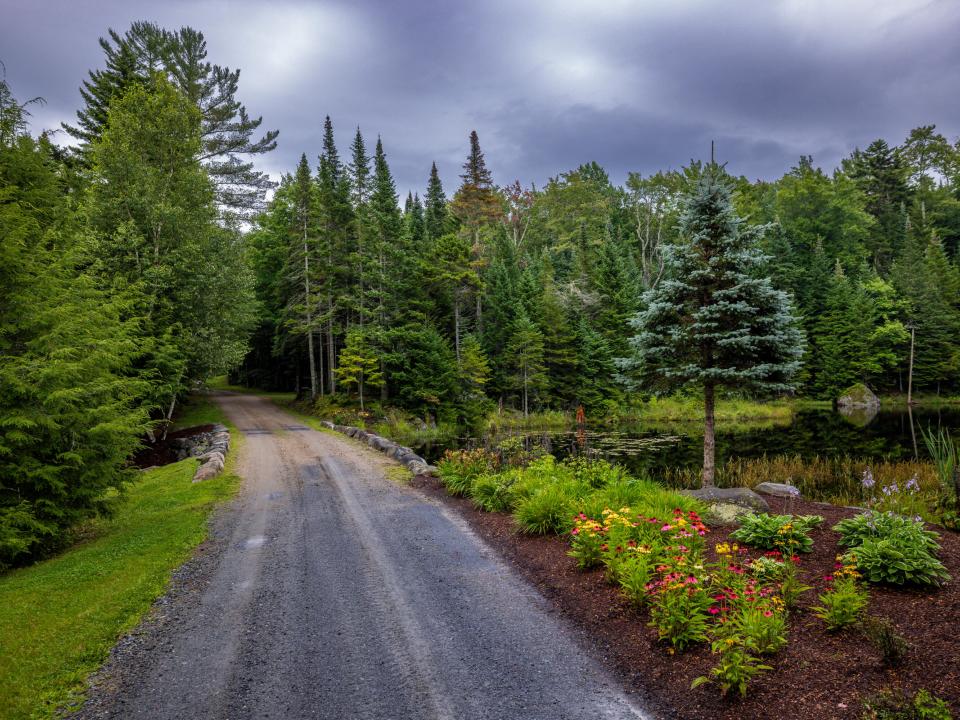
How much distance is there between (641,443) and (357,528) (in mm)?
19783

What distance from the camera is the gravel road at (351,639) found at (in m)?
4.08

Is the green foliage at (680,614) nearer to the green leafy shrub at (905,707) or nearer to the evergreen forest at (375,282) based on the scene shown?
the green leafy shrub at (905,707)

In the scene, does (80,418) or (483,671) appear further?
(80,418)

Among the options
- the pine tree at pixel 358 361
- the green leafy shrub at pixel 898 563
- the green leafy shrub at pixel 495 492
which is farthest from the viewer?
the pine tree at pixel 358 361

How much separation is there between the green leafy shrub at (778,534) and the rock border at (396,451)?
8.07m

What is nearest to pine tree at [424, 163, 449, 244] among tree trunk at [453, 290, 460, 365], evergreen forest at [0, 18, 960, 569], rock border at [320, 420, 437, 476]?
evergreen forest at [0, 18, 960, 569]

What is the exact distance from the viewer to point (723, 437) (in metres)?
27.9


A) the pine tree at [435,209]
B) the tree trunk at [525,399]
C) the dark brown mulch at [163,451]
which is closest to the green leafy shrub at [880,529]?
the dark brown mulch at [163,451]

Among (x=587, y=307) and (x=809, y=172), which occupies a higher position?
(x=809, y=172)

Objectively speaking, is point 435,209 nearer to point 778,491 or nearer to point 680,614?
point 778,491

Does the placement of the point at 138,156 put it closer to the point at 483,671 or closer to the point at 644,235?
the point at 483,671

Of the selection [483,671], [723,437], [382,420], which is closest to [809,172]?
[723,437]

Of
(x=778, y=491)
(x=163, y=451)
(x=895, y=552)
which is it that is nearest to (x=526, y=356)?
(x=163, y=451)

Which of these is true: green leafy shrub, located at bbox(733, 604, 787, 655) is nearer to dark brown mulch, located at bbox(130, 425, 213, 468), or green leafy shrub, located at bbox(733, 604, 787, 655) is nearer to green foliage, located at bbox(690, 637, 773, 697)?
green foliage, located at bbox(690, 637, 773, 697)
